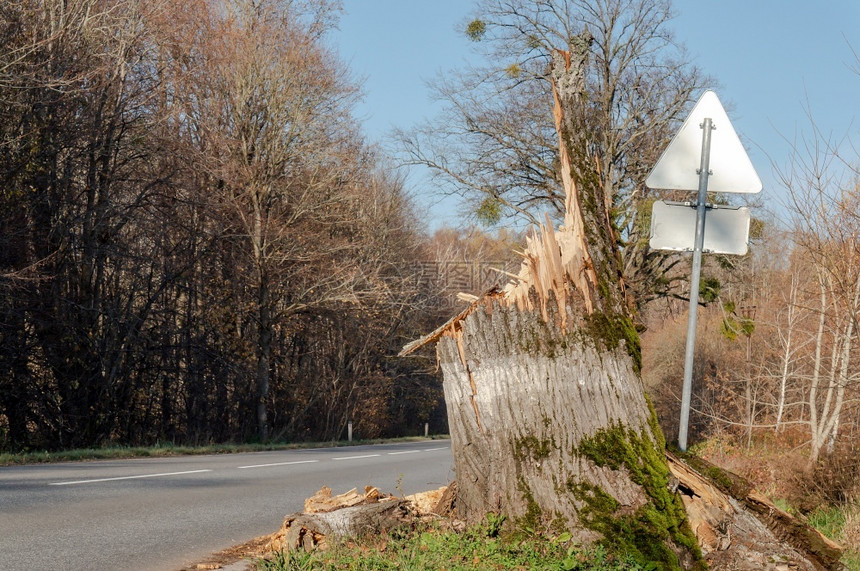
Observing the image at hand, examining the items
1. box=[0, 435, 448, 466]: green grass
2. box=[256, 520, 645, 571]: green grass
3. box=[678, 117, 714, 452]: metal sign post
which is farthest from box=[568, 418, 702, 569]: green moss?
box=[0, 435, 448, 466]: green grass

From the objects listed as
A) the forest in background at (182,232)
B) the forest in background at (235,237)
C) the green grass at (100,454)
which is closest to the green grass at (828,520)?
the forest in background at (235,237)

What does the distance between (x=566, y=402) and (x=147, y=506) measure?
5.16m

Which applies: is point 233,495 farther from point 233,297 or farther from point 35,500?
point 233,297

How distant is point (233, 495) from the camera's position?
1021 cm

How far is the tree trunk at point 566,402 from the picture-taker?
201 inches

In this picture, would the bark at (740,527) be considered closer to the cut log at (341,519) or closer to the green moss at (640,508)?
the green moss at (640,508)

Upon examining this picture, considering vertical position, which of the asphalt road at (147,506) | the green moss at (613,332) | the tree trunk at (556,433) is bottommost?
the asphalt road at (147,506)

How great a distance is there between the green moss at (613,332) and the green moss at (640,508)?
482 millimetres

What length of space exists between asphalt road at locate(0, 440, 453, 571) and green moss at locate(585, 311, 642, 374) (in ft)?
5.23

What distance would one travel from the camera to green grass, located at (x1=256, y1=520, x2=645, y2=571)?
4719mm

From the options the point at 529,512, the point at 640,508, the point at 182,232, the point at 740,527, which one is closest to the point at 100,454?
the point at 182,232

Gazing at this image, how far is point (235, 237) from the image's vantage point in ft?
91.8

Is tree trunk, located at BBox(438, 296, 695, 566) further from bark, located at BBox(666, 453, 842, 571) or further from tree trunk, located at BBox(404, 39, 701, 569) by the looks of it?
bark, located at BBox(666, 453, 842, 571)

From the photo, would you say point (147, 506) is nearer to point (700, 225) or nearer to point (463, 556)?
point (463, 556)
